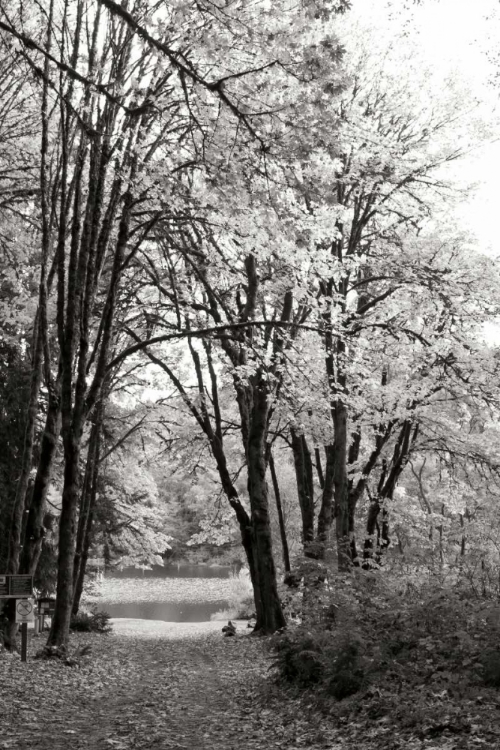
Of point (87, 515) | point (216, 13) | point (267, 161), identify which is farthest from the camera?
point (87, 515)

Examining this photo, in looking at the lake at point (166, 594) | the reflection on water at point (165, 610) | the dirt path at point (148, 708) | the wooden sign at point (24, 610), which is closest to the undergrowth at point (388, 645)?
the dirt path at point (148, 708)

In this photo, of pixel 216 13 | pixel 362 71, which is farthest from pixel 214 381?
pixel 216 13

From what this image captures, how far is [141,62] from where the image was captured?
1222 cm

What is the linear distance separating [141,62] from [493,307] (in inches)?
294

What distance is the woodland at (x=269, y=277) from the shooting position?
691 centimetres

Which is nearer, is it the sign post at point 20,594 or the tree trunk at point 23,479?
the sign post at point 20,594

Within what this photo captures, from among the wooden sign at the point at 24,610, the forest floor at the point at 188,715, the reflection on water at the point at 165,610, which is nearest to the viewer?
the forest floor at the point at 188,715

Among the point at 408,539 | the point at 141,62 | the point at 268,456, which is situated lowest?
the point at 408,539

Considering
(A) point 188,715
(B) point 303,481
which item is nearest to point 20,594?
(A) point 188,715

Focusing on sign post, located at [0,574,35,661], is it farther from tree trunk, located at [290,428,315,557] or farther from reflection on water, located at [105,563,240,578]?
reflection on water, located at [105,563,240,578]

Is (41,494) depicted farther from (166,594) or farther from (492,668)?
(166,594)

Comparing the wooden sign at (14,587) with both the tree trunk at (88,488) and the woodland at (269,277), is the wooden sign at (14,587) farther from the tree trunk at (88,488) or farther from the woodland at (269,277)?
the tree trunk at (88,488)

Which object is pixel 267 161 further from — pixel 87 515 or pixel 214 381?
pixel 87 515

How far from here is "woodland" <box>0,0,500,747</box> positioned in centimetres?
691
